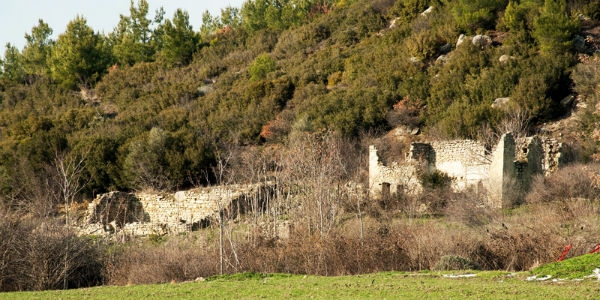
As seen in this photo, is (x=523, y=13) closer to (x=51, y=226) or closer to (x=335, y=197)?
(x=335, y=197)

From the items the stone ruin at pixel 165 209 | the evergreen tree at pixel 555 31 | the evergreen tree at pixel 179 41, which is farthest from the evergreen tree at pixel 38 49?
the evergreen tree at pixel 555 31

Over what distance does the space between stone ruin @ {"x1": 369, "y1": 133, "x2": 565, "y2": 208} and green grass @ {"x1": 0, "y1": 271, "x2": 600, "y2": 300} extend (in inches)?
416

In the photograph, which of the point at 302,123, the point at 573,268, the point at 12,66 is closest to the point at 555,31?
the point at 302,123

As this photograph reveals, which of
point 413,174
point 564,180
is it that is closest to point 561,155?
point 564,180

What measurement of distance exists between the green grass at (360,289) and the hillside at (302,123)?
2.40 meters

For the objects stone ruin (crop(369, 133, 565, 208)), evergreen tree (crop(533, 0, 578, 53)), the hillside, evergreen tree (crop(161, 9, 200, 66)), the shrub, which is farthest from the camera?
evergreen tree (crop(161, 9, 200, 66))

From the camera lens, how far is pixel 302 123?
3684 centimetres

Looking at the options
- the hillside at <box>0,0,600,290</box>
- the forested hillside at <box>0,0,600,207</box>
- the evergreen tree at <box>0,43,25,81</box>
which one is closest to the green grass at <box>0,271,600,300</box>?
the hillside at <box>0,0,600,290</box>

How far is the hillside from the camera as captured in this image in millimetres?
17359

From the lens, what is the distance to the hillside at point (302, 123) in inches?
683

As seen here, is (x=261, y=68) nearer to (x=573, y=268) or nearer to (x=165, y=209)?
(x=165, y=209)

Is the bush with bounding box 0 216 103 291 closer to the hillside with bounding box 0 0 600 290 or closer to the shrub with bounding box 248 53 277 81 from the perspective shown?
the hillside with bounding box 0 0 600 290

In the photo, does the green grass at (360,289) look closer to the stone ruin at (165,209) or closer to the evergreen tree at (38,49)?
the stone ruin at (165,209)

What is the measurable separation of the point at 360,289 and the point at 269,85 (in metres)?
35.3
